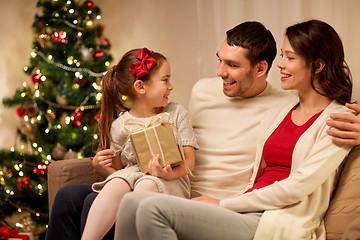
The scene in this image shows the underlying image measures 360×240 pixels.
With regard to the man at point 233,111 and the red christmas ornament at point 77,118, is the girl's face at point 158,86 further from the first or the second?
the red christmas ornament at point 77,118

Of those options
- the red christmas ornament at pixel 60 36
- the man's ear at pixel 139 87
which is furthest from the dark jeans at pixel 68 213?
the red christmas ornament at pixel 60 36

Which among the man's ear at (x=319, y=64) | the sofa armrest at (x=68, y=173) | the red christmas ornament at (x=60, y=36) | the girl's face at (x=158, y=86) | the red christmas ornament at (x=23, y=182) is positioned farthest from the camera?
the red christmas ornament at (x=23, y=182)

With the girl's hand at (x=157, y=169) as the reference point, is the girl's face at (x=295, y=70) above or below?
above

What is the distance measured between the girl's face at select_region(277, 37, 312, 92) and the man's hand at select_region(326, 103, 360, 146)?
0.25 m

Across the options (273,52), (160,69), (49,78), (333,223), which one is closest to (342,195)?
(333,223)

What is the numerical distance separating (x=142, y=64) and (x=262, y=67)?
23.7 inches

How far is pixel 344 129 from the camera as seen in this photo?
1853mm

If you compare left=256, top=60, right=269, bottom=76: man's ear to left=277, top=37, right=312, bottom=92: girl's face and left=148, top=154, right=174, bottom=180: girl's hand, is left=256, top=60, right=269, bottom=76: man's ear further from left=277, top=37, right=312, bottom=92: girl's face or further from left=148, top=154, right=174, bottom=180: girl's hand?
left=148, top=154, right=174, bottom=180: girl's hand

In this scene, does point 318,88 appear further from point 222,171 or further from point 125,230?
point 125,230

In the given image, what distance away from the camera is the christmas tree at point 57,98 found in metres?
3.52

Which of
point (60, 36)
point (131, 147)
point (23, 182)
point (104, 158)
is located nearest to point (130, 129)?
point (131, 147)

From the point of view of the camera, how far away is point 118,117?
2.54 m

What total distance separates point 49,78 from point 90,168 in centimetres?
124

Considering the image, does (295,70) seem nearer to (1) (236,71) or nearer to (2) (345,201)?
(1) (236,71)
